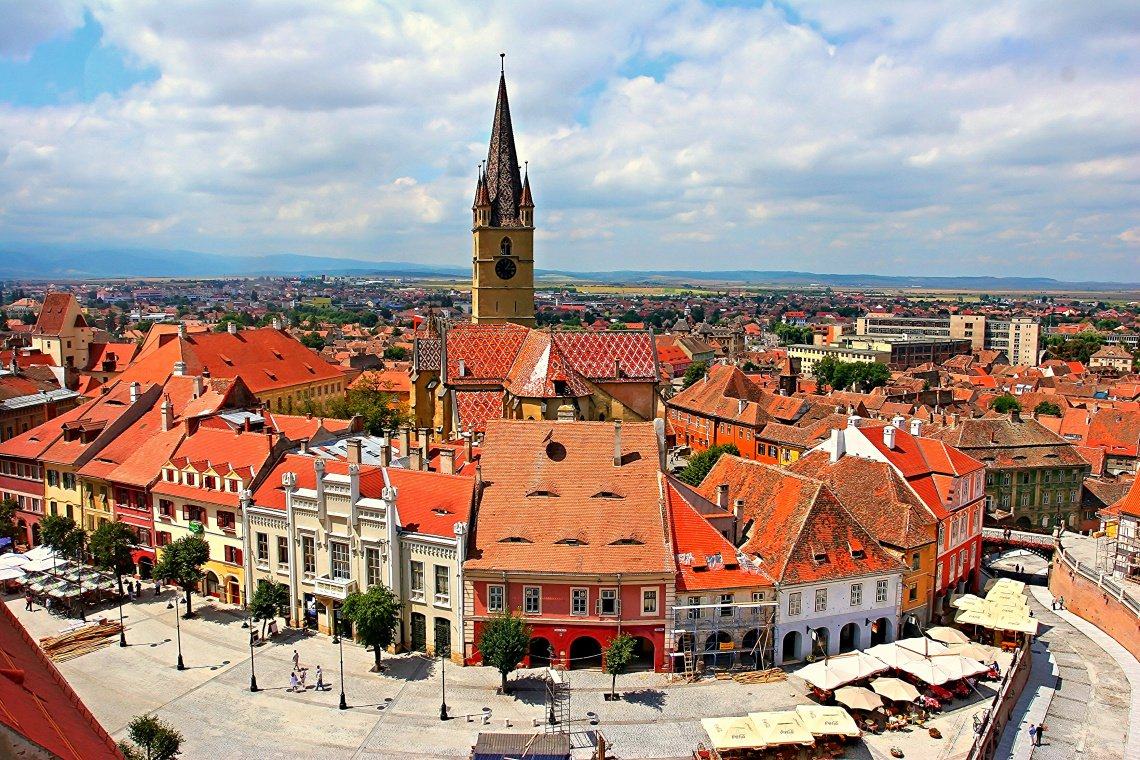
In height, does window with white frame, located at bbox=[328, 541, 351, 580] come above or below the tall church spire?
below

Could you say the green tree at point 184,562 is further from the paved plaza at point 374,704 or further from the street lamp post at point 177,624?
the paved plaza at point 374,704

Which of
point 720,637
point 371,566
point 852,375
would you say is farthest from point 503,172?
point 852,375

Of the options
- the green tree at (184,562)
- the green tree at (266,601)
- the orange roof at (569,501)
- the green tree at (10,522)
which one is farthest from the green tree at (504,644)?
the green tree at (10,522)

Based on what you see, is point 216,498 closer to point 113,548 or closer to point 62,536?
point 113,548

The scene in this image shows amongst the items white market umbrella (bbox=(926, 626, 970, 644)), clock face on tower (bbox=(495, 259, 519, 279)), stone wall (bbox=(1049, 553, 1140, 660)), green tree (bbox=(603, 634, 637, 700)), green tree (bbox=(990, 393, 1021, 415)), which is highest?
clock face on tower (bbox=(495, 259, 519, 279))

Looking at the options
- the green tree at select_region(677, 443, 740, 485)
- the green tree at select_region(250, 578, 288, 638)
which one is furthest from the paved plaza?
the green tree at select_region(677, 443, 740, 485)

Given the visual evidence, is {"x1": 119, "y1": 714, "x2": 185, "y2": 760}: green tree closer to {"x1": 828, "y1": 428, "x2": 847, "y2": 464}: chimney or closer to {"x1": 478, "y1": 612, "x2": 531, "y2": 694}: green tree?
{"x1": 478, "y1": 612, "x2": 531, "y2": 694}: green tree

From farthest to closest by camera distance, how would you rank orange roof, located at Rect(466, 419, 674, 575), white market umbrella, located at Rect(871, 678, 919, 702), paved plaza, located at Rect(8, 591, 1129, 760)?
1. orange roof, located at Rect(466, 419, 674, 575)
2. white market umbrella, located at Rect(871, 678, 919, 702)
3. paved plaza, located at Rect(8, 591, 1129, 760)
